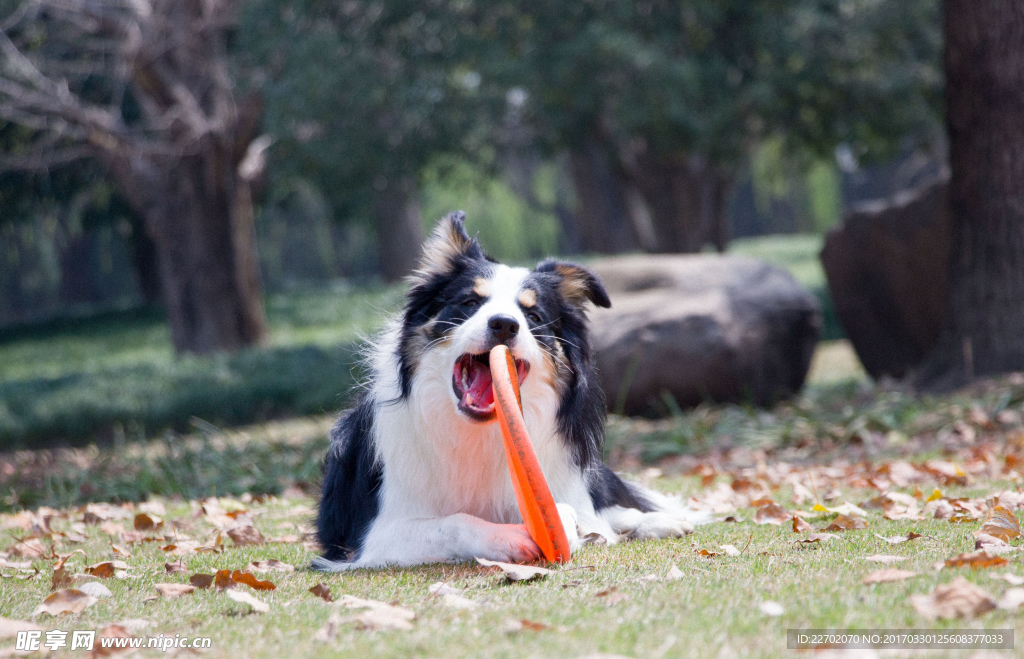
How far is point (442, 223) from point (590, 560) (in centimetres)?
150

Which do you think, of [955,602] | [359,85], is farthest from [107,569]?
[359,85]

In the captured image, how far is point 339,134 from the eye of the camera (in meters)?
13.2

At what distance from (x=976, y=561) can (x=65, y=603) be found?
280 centimetres

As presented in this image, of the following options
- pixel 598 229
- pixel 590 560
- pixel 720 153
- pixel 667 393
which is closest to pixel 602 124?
pixel 720 153

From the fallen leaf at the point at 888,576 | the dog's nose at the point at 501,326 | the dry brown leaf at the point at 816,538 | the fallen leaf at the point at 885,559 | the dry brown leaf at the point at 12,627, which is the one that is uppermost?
the dog's nose at the point at 501,326

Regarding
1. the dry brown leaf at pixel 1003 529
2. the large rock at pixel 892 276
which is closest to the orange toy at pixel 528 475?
the dry brown leaf at pixel 1003 529

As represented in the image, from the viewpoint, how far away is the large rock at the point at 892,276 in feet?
31.0

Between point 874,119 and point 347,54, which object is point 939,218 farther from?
point 347,54

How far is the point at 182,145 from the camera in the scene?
12.1 m

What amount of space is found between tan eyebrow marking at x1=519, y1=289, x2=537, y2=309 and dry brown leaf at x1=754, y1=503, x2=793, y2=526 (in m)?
1.50

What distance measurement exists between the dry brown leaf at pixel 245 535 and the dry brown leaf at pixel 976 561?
9.81 feet

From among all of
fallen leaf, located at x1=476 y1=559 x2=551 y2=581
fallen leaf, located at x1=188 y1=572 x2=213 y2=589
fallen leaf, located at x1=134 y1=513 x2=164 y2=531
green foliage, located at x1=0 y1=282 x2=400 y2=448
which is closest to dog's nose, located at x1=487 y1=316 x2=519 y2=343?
fallen leaf, located at x1=476 y1=559 x2=551 y2=581

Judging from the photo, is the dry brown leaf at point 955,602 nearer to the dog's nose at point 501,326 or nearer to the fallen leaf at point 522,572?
the fallen leaf at point 522,572

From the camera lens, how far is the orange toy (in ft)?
10.4
